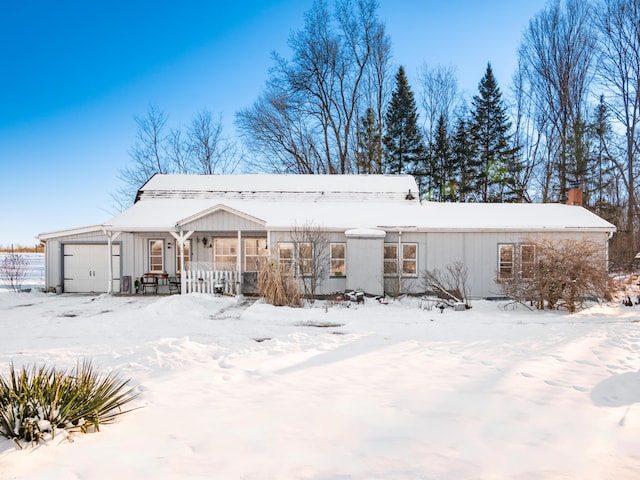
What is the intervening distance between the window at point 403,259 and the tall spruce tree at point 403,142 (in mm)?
15001

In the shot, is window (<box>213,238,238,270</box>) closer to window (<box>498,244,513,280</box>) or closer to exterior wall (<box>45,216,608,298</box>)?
exterior wall (<box>45,216,608,298</box>)

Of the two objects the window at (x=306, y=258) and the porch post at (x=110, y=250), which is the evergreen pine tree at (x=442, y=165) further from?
the porch post at (x=110, y=250)

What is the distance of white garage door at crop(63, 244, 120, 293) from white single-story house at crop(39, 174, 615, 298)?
45mm

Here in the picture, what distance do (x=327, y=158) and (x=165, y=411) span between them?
24.7m

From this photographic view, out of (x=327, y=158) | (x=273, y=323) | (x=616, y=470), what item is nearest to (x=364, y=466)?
(x=616, y=470)

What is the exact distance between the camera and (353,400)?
426 cm

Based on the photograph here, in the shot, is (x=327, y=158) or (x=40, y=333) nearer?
(x=40, y=333)

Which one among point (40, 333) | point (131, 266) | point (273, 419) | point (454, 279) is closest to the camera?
point (273, 419)

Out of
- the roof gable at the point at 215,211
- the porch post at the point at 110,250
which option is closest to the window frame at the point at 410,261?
the roof gable at the point at 215,211

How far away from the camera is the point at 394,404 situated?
4.15 metres

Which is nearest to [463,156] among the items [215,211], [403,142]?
[403,142]

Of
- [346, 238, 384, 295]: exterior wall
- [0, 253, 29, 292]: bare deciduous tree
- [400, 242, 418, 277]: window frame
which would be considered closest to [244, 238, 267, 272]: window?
[346, 238, 384, 295]: exterior wall

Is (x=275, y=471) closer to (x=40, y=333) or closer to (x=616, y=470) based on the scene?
(x=616, y=470)

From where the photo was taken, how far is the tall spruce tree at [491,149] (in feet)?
83.3
